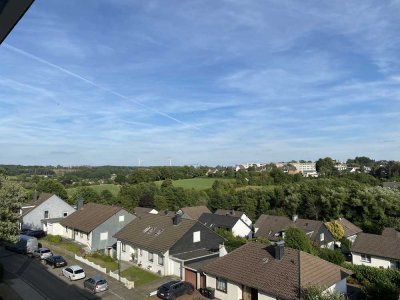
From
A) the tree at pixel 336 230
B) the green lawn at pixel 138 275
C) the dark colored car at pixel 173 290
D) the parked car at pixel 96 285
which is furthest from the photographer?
the tree at pixel 336 230

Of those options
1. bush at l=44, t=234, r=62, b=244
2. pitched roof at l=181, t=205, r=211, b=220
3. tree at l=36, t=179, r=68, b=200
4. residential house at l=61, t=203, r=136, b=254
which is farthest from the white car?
tree at l=36, t=179, r=68, b=200

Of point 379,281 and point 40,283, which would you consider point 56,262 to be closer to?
point 40,283

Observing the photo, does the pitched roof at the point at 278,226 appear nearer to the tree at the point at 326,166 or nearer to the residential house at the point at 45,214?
the residential house at the point at 45,214

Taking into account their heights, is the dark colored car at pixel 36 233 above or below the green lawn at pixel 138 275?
above

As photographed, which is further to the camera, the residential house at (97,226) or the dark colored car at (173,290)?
the residential house at (97,226)

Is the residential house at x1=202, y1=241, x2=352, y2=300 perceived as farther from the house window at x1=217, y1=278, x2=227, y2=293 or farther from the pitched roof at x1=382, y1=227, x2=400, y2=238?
the pitched roof at x1=382, y1=227, x2=400, y2=238

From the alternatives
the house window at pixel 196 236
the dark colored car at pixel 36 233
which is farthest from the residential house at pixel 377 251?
the dark colored car at pixel 36 233
